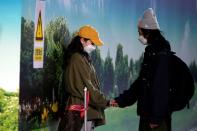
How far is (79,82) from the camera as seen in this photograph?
5.71 metres

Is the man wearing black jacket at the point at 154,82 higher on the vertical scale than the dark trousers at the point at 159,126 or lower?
higher

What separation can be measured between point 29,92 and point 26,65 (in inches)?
10.3

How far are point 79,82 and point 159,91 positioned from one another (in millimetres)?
877

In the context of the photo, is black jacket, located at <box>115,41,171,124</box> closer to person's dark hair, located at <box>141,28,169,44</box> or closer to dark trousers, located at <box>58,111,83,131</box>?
person's dark hair, located at <box>141,28,169,44</box>

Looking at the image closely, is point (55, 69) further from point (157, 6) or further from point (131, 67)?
point (157, 6)

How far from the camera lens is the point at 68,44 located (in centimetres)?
616

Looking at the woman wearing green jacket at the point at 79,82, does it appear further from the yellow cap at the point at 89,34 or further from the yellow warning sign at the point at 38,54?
the yellow warning sign at the point at 38,54

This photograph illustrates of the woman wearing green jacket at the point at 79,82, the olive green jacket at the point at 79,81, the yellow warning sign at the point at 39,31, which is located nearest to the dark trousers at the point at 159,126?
the woman wearing green jacket at the point at 79,82

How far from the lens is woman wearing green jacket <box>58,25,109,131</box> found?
5738 millimetres

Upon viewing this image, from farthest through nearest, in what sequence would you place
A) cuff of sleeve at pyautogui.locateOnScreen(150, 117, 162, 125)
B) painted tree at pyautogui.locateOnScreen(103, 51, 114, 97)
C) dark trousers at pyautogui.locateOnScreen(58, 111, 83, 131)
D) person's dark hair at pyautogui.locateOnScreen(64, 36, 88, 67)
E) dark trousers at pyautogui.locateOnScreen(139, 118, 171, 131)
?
painted tree at pyautogui.locateOnScreen(103, 51, 114, 97) < dark trousers at pyautogui.locateOnScreen(139, 118, 171, 131) < cuff of sleeve at pyautogui.locateOnScreen(150, 117, 162, 125) < person's dark hair at pyautogui.locateOnScreen(64, 36, 88, 67) < dark trousers at pyautogui.locateOnScreen(58, 111, 83, 131)

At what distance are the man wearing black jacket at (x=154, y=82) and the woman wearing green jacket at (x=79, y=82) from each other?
476 mm

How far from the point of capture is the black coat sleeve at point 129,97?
671cm

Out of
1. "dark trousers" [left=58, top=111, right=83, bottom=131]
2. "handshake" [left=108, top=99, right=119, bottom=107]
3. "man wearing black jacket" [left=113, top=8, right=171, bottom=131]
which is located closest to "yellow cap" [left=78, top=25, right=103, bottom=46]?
"man wearing black jacket" [left=113, top=8, right=171, bottom=131]

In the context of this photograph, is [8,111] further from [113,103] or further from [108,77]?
[108,77]
